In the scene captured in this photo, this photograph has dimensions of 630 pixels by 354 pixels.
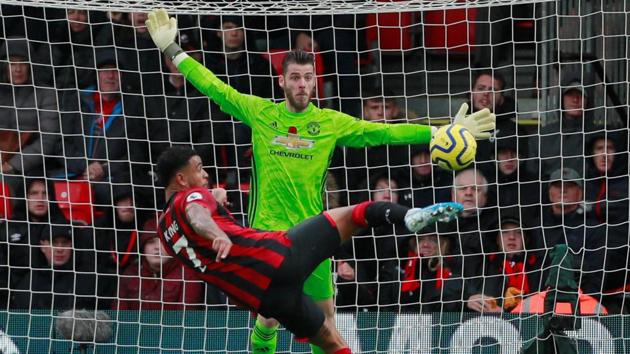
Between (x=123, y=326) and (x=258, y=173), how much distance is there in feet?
6.44

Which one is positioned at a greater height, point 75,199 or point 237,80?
point 237,80

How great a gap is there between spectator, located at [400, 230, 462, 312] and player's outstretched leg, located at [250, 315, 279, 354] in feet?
6.37

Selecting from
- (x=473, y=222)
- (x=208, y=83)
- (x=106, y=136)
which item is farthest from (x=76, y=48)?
(x=473, y=222)

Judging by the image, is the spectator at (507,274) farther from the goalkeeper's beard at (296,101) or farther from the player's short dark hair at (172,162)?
the player's short dark hair at (172,162)

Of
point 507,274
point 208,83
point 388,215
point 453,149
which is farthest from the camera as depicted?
point 507,274

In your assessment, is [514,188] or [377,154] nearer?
[514,188]

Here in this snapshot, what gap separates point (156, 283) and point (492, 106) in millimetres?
3124

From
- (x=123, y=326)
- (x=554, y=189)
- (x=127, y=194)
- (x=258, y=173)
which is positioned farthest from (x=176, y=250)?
(x=554, y=189)

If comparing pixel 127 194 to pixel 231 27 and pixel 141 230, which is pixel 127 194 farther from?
pixel 231 27

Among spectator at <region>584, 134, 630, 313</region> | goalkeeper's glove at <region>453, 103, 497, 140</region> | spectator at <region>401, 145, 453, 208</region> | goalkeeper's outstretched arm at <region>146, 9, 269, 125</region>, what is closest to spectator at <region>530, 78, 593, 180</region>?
spectator at <region>584, 134, 630, 313</region>

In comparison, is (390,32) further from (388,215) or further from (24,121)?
(388,215)

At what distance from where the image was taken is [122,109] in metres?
12.1

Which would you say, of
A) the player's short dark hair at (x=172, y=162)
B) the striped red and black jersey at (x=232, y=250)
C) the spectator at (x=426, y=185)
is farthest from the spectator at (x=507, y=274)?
the player's short dark hair at (x=172, y=162)

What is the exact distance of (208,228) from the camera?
8461 millimetres
